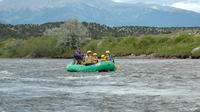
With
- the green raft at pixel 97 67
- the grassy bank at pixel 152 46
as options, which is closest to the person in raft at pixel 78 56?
the green raft at pixel 97 67

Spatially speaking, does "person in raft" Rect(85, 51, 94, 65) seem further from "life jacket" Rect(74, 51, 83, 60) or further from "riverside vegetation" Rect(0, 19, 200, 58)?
"riverside vegetation" Rect(0, 19, 200, 58)

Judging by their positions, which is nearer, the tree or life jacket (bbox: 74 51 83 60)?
life jacket (bbox: 74 51 83 60)

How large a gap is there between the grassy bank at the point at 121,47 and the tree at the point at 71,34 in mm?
1501

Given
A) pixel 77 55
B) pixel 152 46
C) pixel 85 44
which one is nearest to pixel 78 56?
pixel 77 55

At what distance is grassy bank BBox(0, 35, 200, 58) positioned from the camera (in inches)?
3191

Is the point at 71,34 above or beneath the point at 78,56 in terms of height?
above

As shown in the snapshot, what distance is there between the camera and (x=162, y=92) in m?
20.8

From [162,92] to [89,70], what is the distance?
15.9 metres

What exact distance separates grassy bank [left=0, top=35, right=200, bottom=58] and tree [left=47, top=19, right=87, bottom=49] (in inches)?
59.1

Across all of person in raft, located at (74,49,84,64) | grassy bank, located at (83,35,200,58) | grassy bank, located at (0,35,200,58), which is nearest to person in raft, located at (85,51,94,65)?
person in raft, located at (74,49,84,64)

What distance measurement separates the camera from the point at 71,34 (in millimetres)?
93750

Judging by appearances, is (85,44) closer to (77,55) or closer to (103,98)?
(77,55)

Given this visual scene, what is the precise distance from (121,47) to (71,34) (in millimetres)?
12730

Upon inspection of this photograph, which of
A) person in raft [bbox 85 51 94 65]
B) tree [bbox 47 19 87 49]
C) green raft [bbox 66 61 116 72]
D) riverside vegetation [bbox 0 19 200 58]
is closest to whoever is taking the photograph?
green raft [bbox 66 61 116 72]
